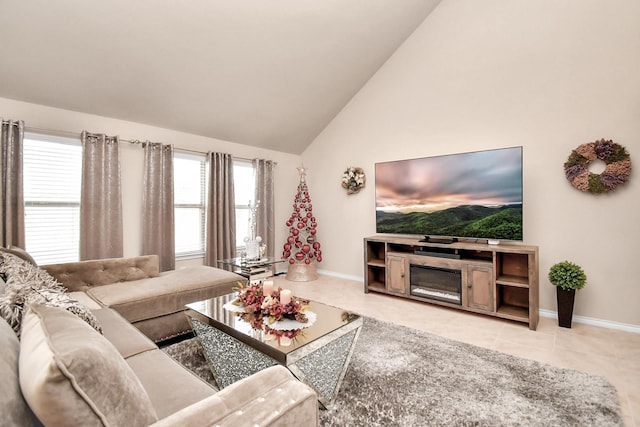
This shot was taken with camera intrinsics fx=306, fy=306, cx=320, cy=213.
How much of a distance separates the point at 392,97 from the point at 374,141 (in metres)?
0.65

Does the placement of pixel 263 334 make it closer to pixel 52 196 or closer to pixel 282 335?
pixel 282 335

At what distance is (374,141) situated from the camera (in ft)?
14.9

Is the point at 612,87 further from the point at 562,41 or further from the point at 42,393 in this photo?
the point at 42,393

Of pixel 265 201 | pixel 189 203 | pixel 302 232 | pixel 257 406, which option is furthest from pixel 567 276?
pixel 189 203

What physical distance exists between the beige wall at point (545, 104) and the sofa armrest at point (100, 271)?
3.35 meters

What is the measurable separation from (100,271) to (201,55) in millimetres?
2318

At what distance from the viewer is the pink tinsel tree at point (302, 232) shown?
4.87 meters

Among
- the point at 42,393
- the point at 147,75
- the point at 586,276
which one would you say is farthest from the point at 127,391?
the point at 586,276

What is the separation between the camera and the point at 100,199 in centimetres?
332

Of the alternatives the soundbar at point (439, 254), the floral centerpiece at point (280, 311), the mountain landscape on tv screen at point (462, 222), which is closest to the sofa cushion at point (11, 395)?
the floral centerpiece at point (280, 311)

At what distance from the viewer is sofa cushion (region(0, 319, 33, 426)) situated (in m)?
0.60

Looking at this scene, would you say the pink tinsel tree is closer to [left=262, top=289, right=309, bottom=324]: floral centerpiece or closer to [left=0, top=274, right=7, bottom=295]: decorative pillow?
[left=262, top=289, right=309, bottom=324]: floral centerpiece

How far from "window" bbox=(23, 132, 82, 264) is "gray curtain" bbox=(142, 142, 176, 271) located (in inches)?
25.2

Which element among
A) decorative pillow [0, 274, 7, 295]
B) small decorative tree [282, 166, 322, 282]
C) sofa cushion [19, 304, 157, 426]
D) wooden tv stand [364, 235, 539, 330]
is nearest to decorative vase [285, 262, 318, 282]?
small decorative tree [282, 166, 322, 282]
